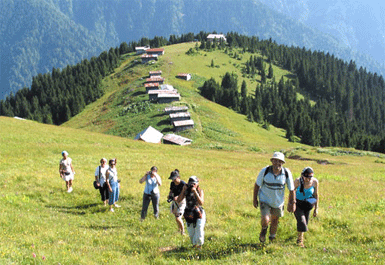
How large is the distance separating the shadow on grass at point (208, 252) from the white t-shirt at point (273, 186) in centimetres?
153

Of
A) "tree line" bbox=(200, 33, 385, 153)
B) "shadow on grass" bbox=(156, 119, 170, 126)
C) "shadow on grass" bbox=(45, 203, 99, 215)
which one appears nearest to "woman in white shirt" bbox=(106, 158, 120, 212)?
"shadow on grass" bbox=(45, 203, 99, 215)

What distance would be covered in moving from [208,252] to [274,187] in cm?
286

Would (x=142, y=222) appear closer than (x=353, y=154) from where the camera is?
Yes

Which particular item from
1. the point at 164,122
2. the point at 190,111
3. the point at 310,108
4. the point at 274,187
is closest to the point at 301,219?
the point at 274,187

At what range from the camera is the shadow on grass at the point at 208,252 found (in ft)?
30.5

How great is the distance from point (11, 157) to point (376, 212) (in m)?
33.9

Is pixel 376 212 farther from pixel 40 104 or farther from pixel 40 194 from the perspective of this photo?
pixel 40 104

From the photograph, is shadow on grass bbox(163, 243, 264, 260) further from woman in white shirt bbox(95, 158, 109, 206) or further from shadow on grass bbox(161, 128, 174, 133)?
shadow on grass bbox(161, 128, 174, 133)

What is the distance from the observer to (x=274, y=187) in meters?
9.38

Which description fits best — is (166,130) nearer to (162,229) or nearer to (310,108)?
(162,229)

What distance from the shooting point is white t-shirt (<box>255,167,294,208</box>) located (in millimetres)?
9266

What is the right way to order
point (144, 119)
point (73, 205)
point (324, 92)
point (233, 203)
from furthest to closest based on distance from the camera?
point (324, 92) < point (144, 119) < point (73, 205) < point (233, 203)

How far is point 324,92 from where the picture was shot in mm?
195500

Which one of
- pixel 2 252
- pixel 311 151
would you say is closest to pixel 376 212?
pixel 2 252
